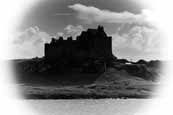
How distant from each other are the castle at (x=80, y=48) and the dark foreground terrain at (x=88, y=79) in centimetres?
200

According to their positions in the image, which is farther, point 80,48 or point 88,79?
point 80,48

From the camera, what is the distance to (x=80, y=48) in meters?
98.4

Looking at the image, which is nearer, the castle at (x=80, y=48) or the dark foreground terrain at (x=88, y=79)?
the dark foreground terrain at (x=88, y=79)

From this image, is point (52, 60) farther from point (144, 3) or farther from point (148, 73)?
point (144, 3)

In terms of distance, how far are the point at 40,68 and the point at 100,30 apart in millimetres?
11980

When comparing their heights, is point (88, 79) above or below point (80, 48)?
below

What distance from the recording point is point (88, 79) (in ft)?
301

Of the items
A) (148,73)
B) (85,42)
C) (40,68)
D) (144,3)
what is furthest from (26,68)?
(144,3)

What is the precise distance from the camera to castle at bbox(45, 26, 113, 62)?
9688cm

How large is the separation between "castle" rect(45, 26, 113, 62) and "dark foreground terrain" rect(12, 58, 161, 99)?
200 cm

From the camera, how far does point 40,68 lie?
97000mm

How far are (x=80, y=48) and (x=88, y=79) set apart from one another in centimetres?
843

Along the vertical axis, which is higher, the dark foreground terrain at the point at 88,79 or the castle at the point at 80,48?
the castle at the point at 80,48

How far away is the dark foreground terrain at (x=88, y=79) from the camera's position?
262 ft
